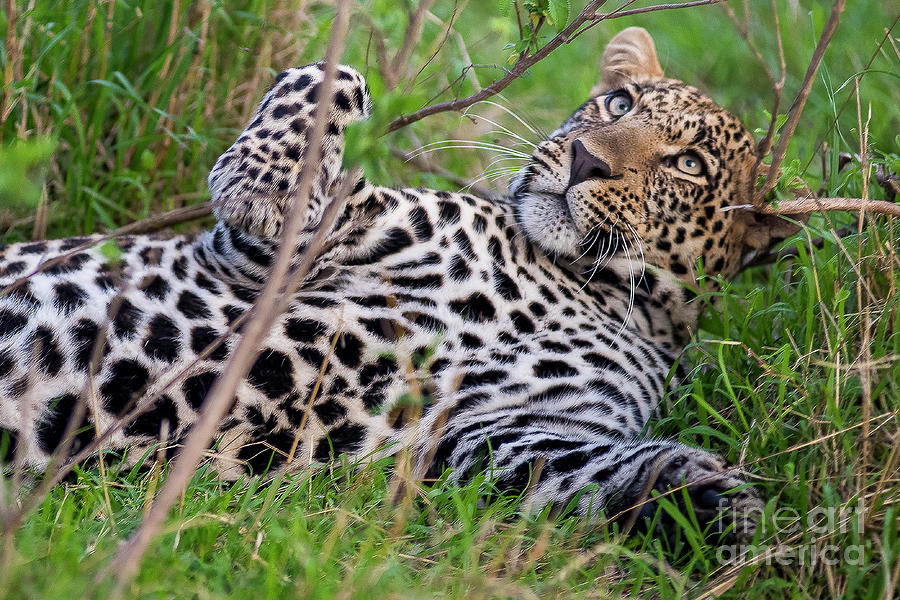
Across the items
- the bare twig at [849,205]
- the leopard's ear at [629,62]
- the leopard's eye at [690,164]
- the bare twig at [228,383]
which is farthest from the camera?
the leopard's ear at [629,62]

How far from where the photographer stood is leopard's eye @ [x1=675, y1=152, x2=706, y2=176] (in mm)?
4250

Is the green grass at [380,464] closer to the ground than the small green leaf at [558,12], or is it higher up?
closer to the ground

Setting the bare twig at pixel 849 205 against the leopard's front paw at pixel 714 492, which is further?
the bare twig at pixel 849 205

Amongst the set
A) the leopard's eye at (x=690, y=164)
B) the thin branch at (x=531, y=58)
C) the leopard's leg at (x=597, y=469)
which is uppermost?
the thin branch at (x=531, y=58)

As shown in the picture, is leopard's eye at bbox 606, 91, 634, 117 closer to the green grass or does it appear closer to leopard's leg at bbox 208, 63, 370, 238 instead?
the green grass

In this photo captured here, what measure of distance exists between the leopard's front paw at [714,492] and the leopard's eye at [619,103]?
197cm

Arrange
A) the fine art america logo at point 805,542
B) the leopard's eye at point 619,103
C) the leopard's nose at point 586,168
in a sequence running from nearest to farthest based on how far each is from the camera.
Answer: the fine art america logo at point 805,542 → the leopard's nose at point 586,168 → the leopard's eye at point 619,103

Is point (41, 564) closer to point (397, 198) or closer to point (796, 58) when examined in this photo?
point (397, 198)

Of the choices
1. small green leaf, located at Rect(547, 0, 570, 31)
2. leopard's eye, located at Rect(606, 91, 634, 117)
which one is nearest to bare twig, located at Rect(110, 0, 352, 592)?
small green leaf, located at Rect(547, 0, 570, 31)

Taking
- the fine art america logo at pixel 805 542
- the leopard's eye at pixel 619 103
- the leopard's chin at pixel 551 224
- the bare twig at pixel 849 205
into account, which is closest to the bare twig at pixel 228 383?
the fine art america logo at pixel 805 542

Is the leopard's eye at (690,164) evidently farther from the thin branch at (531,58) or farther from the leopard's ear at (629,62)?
the thin branch at (531,58)

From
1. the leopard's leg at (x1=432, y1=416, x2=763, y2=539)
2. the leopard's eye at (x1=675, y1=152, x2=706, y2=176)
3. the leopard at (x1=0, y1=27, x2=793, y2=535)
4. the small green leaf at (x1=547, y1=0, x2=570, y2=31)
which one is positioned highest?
the small green leaf at (x1=547, y1=0, x2=570, y2=31)

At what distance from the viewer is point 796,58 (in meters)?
7.44

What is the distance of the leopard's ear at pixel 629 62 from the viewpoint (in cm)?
492
